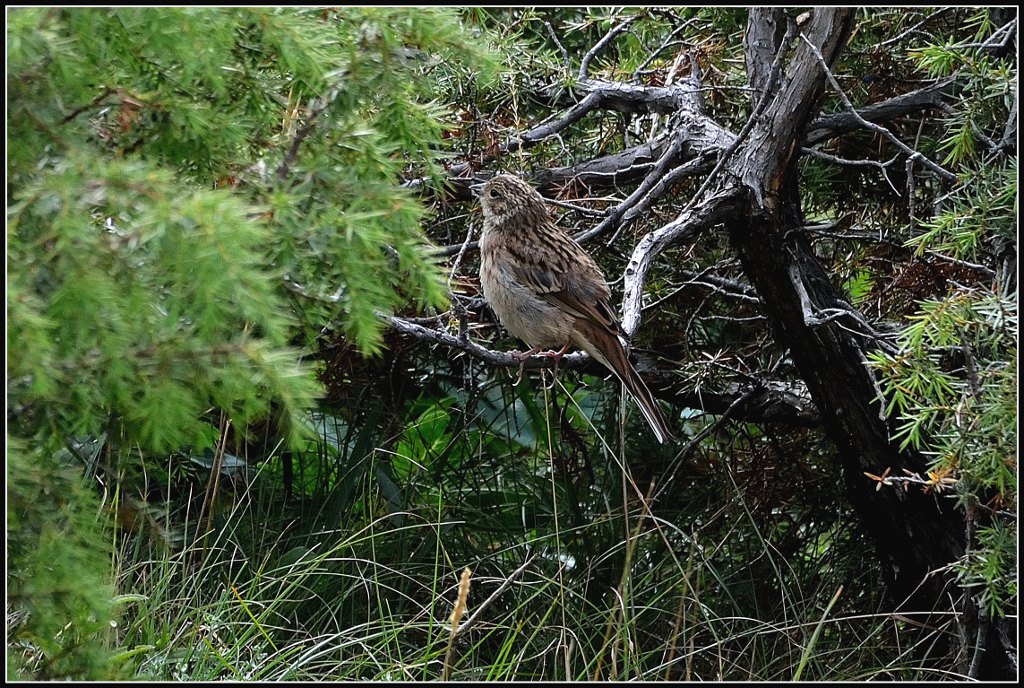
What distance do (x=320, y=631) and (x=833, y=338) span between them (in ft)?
7.92

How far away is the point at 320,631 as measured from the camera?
4262mm

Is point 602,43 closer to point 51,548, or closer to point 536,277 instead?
point 536,277

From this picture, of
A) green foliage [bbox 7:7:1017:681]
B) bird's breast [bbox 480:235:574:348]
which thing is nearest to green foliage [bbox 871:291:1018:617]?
green foliage [bbox 7:7:1017:681]

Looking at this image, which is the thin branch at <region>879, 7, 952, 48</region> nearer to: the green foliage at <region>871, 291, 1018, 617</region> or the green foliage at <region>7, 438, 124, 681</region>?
the green foliage at <region>871, 291, 1018, 617</region>

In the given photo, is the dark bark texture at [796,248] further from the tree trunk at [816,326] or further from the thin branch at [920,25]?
the thin branch at [920,25]

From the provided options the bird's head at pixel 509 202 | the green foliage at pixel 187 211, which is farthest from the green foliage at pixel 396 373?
the bird's head at pixel 509 202

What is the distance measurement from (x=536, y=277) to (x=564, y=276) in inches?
4.8

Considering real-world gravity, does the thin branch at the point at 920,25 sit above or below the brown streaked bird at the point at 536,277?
above

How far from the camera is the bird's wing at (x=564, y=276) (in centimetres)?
434

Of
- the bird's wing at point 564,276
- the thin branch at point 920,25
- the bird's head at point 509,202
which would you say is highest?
the thin branch at point 920,25

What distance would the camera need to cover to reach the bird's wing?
434 cm

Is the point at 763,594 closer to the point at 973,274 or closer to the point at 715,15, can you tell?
the point at 973,274

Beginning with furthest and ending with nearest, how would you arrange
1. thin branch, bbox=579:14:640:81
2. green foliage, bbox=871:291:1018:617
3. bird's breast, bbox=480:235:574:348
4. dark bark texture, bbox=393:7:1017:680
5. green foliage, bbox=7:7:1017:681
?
bird's breast, bbox=480:235:574:348 < thin branch, bbox=579:14:640:81 < dark bark texture, bbox=393:7:1017:680 < green foliage, bbox=871:291:1018:617 < green foliage, bbox=7:7:1017:681

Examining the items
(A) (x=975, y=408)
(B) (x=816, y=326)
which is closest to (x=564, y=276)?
(B) (x=816, y=326)
